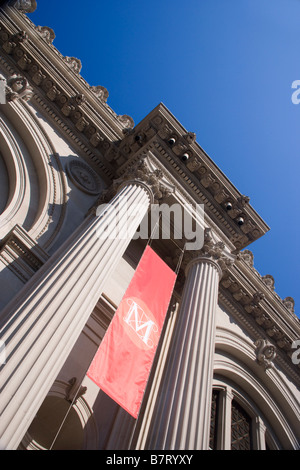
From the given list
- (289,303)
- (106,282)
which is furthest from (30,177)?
(289,303)

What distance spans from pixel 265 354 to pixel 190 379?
7.11m

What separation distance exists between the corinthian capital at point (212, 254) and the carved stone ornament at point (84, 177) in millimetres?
3731

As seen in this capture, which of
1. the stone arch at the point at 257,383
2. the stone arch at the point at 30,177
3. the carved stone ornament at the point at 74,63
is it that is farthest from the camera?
the carved stone ornament at the point at 74,63

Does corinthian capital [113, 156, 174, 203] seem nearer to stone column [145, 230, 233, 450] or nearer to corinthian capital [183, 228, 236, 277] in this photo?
corinthian capital [183, 228, 236, 277]

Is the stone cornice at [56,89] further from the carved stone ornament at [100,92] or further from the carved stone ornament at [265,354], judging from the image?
the carved stone ornament at [265,354]

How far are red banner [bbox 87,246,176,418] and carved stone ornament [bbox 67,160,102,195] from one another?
12.7ft

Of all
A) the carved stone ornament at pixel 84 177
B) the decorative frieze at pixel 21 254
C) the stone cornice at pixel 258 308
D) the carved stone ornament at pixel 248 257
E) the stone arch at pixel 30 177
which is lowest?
the decorative frieze at pixel 21 254

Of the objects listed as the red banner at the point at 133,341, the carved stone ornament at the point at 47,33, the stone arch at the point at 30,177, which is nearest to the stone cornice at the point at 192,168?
the stone arch at the point at 30,177

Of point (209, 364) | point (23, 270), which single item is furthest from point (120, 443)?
point (23, 270)

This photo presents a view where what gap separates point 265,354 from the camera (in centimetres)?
1304

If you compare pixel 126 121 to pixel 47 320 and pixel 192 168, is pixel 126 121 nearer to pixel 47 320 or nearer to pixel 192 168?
pixel 192 168

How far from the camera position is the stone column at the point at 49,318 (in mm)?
4531

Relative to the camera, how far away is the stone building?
593cm

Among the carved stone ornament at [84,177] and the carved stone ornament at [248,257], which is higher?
the carved stone ornament at [248,257]
